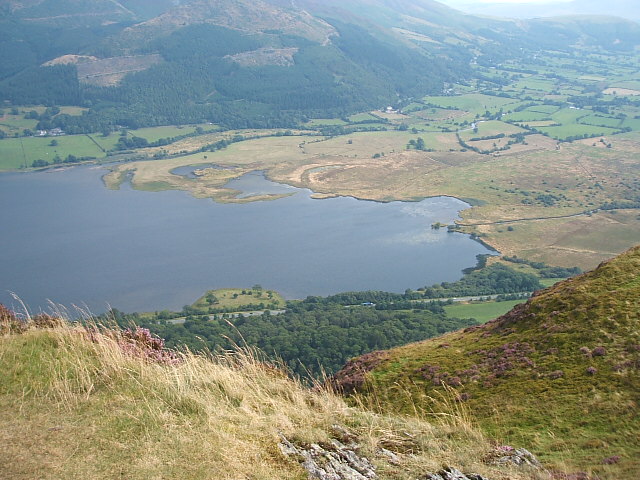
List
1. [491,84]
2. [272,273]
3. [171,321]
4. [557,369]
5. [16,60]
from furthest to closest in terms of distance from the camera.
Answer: [491,84] < [16,60] < [272,273] < [171,321] < [557,369]

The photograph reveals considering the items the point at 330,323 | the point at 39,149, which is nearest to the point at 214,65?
the point at 39,149

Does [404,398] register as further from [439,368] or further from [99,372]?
[99,372]

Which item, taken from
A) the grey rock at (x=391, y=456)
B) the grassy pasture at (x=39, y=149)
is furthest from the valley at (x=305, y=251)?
the grassy pasture at (x=39, y=149)

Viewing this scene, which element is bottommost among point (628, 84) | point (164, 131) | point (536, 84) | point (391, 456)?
point (164, 131)

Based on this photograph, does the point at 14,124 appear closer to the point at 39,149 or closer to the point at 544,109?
the point at 39,149

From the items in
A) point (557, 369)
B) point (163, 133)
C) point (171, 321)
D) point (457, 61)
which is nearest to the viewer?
point (557, 369)

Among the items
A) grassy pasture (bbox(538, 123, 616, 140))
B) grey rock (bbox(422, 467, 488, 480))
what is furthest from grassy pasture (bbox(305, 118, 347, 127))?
grey rock (bbox(422, 467, 488, 480))

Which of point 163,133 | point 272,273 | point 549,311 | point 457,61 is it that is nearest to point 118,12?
point 163,133
